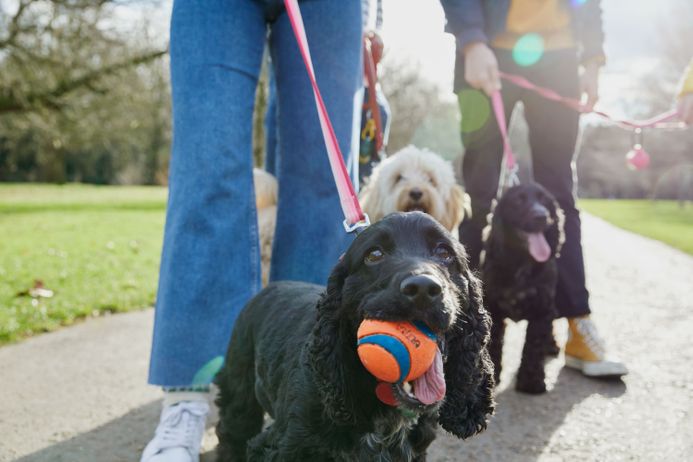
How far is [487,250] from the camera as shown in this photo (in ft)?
13.2

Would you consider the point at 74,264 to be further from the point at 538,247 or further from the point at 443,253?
the point at 443,253

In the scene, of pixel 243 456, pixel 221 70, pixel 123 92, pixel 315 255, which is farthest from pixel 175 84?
pixel 123 92

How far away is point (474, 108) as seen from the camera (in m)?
4.09

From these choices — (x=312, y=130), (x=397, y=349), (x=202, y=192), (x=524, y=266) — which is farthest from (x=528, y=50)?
(x=397, y=349)

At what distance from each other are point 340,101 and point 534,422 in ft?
6.18

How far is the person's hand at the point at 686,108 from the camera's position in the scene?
3.33m

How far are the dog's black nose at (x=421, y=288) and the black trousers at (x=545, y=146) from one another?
2722 mm

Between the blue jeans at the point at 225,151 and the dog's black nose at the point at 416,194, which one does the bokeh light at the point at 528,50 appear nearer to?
the dog's black nose at the point at 416,194

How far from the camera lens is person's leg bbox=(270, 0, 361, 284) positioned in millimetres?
2869

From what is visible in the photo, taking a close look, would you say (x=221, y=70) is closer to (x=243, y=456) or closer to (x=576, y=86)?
(x=243, y=456)

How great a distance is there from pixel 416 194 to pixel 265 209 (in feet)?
4.57

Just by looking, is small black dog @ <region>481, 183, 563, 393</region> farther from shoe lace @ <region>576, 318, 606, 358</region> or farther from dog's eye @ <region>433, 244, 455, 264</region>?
dog's eye @ <region>433, 244, 455, 264</region>

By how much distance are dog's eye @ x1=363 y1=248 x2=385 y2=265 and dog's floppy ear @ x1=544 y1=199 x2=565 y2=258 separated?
8.09 ft

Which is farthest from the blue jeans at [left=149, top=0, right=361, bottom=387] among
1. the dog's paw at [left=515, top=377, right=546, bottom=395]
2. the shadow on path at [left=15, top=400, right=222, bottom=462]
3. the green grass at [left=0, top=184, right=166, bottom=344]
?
the green grass at [left=0, top=184, right=166, bottom=344]
